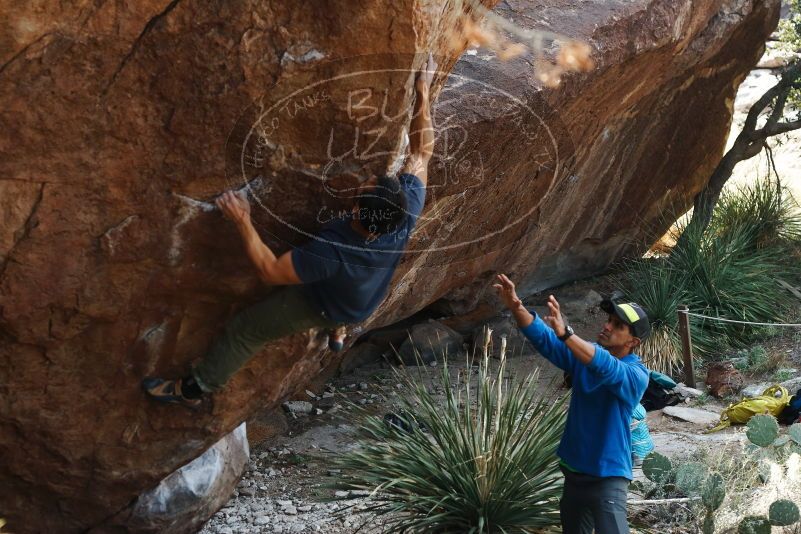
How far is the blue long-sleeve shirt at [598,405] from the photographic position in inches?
168

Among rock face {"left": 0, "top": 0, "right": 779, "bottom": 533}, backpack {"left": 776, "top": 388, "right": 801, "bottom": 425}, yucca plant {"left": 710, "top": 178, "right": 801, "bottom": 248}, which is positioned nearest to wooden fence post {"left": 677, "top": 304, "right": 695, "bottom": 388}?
backpack {"left": 776, "top": 388, "right": 801, "bottom": 425}

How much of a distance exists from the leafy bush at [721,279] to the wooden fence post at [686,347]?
1.87 ft

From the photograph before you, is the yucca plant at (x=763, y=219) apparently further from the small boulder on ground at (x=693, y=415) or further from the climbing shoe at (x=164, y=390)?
the climbing shoe at (x=164, y=390)

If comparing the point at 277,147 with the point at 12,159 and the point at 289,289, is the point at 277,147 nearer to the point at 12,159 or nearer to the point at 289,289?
the point at 289,289

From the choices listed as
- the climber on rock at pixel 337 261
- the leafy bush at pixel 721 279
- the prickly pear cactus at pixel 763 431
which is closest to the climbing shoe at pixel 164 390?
the climber on rock at pixel 337 261

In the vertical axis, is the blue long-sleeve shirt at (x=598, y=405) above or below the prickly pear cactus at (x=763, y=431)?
above

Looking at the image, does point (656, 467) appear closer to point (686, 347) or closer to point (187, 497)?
point (187, 497)

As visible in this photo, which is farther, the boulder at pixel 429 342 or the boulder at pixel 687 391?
the boulder at pixel 429 342

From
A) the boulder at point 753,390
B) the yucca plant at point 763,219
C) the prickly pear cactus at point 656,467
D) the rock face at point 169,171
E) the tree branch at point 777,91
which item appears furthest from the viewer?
the tree branch at point 777,91

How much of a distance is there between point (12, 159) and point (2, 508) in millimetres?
2370

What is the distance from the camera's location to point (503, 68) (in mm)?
6234

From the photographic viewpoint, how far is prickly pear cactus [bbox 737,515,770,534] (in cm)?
517

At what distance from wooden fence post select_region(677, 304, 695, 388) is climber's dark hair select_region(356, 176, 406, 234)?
652cm

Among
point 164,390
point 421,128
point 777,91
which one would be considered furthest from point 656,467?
point 777,91
